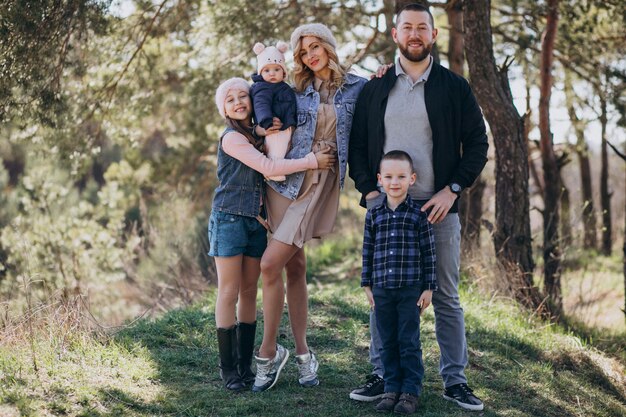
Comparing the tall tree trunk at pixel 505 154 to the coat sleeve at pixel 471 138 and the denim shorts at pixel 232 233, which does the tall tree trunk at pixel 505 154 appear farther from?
the denim shorts at pixel 232 233

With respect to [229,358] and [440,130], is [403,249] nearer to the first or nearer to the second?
[440,130]

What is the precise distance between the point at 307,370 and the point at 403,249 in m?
1.22

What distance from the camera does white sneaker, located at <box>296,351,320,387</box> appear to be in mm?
5238

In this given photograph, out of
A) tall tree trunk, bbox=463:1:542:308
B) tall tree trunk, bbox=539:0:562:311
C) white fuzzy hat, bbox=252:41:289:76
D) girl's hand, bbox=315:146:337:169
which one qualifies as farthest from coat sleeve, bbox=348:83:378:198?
tall tree trunk, bbox=539:0:562:311

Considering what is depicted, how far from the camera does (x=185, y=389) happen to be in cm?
518

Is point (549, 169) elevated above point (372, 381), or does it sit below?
above

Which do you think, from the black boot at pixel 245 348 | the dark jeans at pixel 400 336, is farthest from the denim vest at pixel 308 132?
the black boot at pixel 245 348

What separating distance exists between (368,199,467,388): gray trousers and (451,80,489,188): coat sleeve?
29 centimetres

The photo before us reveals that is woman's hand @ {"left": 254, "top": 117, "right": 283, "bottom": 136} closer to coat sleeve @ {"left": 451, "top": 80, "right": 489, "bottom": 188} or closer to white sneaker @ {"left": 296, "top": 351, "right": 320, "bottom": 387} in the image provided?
coat sleeve @ {"left": 451, "top": 80, "right": 489, "bottom": 188}

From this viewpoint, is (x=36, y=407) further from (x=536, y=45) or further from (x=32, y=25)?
(x=536, y=45)

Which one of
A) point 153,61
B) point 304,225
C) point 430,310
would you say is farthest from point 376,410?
point 153,61

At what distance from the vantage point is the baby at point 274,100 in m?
4.78

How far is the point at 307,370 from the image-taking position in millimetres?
5270

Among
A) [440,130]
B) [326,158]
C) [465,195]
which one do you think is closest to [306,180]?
[326,158]
